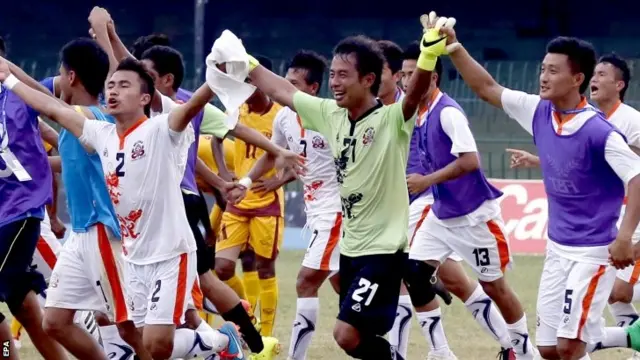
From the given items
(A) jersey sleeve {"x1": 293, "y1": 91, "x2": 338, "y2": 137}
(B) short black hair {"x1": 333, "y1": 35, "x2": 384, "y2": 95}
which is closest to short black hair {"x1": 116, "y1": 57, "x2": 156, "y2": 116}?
(A) jersey sleeve {"x1": 293, "y1": 91, "x2": 338, "y2": 137}

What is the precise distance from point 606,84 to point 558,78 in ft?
6.26

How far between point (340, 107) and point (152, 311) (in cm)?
155

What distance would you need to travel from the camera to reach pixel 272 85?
8000 millimetres

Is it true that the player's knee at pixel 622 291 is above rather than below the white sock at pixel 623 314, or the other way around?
above

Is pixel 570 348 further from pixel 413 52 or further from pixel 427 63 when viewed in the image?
pixel 413 52

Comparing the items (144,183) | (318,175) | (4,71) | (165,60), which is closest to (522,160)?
(318,175)

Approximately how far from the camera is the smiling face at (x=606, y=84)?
9.55 meters

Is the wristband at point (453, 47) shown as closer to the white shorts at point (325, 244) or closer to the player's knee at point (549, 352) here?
the player's knee at point (549, 352)

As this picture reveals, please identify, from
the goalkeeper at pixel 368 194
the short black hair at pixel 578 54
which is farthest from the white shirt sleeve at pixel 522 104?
the goalkeeper at pixel 368 194

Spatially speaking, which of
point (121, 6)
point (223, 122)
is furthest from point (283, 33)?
point (223, 122)

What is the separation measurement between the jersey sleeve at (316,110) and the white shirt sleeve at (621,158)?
5.09ft

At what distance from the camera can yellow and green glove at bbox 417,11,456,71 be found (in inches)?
276

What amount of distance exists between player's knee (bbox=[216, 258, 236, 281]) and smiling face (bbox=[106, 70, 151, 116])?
12.3ft

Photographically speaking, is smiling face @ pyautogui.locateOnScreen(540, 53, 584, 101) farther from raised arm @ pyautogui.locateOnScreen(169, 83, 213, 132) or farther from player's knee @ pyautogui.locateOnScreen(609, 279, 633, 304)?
player's knee @ pyautogui.locateOnScreen(609, 279, 633, 304)
